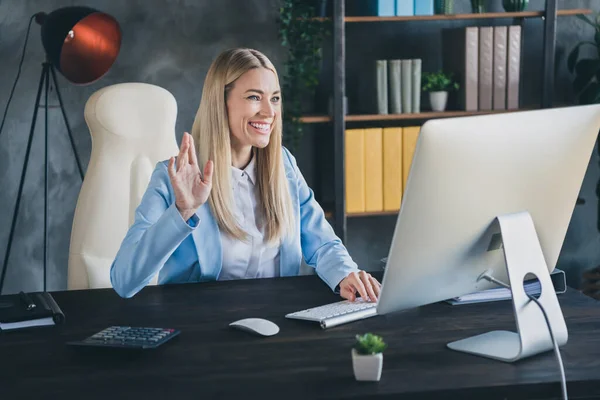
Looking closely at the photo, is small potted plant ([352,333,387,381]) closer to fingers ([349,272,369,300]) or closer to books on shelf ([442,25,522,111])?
fingers ([349,272,369,300])

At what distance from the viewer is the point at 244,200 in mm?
2289

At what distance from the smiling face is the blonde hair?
0.02 m

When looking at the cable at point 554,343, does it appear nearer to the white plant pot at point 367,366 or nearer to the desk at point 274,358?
the desk at point 274,358

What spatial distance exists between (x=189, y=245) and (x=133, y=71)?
1679 mm

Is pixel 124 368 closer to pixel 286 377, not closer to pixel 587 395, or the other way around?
pixel 286 377

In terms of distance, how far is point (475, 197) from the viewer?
4.88 feet

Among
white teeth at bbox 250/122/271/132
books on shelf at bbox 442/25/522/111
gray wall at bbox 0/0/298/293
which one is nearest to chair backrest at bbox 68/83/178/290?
white teeth at bbox 250/122/271/132

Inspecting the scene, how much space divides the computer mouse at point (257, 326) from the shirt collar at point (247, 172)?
64 cm

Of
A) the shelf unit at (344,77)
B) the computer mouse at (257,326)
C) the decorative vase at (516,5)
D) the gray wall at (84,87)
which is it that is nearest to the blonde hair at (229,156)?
the computer mouse at (257,326)

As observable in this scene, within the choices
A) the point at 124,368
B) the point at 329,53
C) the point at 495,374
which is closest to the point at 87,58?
the point at 329,53

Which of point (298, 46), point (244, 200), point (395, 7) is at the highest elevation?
point (395, 7)

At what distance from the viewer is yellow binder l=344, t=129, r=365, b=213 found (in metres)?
3.53

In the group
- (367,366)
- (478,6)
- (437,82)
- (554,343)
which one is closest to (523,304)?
(554,343)

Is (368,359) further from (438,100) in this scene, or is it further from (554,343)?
(438,100)
